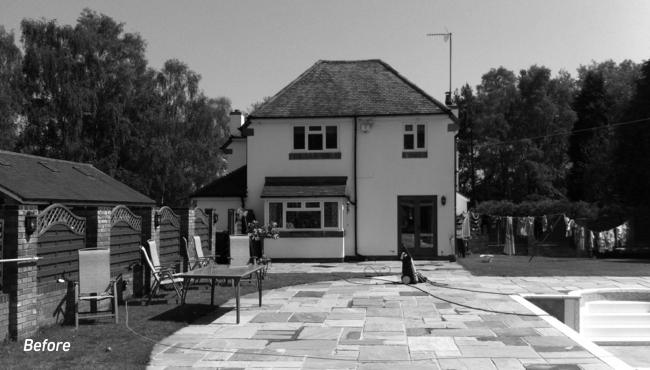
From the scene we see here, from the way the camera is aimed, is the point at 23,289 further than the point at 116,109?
No

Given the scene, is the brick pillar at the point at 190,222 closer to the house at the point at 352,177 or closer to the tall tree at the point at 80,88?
the house at the point at 352,177

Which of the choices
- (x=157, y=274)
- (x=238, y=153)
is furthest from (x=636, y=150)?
(x=157, y=274)

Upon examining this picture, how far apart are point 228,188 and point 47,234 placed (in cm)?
1448

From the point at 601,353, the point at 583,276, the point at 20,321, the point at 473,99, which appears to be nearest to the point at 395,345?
the point at 601,353

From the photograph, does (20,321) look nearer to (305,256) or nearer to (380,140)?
(305,256)

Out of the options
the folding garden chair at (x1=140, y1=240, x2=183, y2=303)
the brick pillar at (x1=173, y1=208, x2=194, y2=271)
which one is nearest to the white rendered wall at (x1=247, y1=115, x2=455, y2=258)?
the brick pillar at (x1=173, y1=208, x2=194, y2=271)

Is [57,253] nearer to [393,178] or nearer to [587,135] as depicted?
[393,178]

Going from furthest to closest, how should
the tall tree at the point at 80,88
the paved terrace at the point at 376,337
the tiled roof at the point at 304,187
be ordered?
the tall tree at the point at 80,88 → the tiled roof at the point at 304,187 → the paved terrace at the point at 376,337

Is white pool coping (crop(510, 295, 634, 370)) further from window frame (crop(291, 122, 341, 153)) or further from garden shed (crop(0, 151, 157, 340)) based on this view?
window frame (crop(291, 122, 341, 153))

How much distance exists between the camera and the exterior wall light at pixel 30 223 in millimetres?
7445

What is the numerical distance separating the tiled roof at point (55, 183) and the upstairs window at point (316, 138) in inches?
292

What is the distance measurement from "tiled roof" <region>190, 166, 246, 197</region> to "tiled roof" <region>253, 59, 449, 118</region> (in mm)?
2887

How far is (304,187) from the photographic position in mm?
21000

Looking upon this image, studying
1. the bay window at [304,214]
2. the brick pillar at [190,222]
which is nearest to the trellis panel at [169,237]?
the brick pillar at [190,222]
